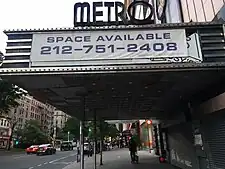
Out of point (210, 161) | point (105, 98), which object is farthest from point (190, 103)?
point (105, 98)

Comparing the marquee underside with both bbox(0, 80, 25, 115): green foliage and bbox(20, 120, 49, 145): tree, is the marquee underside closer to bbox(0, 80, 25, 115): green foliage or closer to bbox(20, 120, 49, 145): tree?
bbox(0, 80, 25, 115): green foliage

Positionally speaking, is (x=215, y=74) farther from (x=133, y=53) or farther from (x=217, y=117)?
(x=133, y=53)

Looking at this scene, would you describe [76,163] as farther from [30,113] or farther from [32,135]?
[30,113]

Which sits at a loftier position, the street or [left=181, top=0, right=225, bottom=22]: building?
[left=181, top=0, right=225, bottom=22]: building

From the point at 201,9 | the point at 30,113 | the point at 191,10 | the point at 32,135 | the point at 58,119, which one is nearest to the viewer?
the point at 201,9

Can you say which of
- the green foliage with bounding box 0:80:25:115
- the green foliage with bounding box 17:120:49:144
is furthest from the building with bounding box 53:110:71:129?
the green foliage with bounding box 0:80:25:115

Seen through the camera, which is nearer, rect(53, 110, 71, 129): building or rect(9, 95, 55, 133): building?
rect(9, 95, 55, 133): building

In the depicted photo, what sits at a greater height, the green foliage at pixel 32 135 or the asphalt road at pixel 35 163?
the green foliage at pixel 32 135

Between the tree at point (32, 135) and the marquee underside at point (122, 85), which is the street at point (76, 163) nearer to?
the marquee underside at point (122, 85)

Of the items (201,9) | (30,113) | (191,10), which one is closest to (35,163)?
(191,10)

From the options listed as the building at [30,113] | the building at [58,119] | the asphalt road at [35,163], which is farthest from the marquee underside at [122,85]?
the building at [58,119]

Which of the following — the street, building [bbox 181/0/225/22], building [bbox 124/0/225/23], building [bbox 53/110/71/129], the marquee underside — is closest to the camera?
the marquee underside

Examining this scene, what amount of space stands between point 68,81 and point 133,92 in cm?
311

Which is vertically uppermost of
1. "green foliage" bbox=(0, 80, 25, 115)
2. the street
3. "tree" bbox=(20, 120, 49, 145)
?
"tree" bbox=(20, 120, 49, 145)
